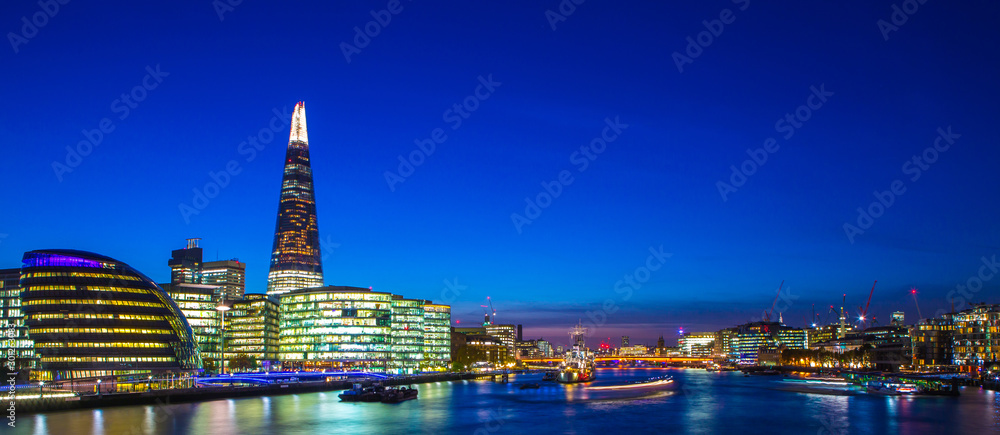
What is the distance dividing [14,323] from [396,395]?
97.1 metres

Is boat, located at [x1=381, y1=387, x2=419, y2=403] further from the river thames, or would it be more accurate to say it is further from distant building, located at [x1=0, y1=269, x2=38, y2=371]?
distant building, located at [x1=0, y1=269, x2=38, y2=371]

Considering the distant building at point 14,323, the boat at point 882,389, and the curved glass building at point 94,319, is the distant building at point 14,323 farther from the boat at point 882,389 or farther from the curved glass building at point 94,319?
the boat at point 882,389

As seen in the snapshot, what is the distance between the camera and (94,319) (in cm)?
13962

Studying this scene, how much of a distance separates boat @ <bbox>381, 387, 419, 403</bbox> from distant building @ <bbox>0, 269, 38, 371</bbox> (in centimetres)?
6333

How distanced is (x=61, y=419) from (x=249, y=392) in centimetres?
4567

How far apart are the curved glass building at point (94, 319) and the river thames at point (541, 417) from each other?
33725 mm

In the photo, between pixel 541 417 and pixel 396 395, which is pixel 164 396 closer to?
pixel 396 395

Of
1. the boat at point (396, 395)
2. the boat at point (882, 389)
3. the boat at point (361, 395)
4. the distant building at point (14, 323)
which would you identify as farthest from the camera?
the distant building at point (14, 323)

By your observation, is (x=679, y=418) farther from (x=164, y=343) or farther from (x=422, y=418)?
(x=164, y=343)

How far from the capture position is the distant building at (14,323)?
137837 millimetres

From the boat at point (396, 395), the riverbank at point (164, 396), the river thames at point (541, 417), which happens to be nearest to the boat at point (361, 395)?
the boat at point (396, 395)

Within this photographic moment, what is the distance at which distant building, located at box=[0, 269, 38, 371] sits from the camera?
137837mm

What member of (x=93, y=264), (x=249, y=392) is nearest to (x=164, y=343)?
(x=93, y=264)

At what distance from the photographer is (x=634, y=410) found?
109000 mm
